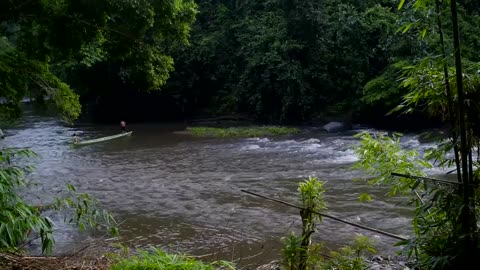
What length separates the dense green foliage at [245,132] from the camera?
21.5m

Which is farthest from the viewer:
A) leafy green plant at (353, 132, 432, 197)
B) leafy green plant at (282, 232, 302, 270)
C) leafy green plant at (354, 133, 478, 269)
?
leafy green plant at (282, 232, 302, 270)

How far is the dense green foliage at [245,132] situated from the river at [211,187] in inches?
31.7

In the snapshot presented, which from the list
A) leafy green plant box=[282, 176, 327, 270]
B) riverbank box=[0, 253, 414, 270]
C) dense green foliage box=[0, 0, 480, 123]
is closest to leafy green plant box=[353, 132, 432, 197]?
leafy green plant box=[282, 176, 327, 270]

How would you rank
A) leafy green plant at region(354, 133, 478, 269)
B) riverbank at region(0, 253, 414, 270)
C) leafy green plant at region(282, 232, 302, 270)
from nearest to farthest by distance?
leafy green plant at region(354, 133, 478, 269)
riverbank at region(0, 253, 414, 270)
leafy green plant at region(282, 232, 302, 270)

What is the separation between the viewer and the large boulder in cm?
2105

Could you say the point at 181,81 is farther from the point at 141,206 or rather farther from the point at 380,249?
the point at 380,249

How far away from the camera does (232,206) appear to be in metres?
10.1

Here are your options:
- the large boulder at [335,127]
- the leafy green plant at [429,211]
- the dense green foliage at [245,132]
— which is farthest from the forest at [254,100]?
the large boulder at [335,127]

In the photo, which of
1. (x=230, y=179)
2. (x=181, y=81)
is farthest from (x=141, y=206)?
(x=181, y=81)

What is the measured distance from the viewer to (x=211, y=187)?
39.3 feet

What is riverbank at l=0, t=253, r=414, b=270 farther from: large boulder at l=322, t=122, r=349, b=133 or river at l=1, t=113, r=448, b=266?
large boulder at l=322, t=122, r=349, b=133

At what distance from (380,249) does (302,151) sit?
943cm

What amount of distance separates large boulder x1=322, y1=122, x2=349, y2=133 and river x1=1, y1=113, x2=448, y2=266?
2.59ft

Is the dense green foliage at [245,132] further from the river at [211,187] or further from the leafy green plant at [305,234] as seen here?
the leafy green plant at [305,234]
